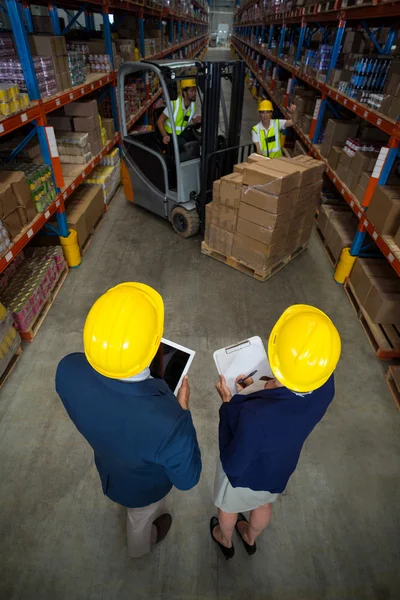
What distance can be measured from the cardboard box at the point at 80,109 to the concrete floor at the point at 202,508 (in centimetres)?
321

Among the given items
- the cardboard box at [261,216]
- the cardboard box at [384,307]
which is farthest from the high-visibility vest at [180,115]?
the cardboard box at [384,307]

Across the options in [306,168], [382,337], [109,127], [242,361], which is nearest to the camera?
[242,361]

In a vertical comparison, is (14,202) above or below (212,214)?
above

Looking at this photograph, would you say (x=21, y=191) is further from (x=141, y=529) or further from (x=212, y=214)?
(x=141, y=529)

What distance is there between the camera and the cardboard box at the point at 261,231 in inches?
170

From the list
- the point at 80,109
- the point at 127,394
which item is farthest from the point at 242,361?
the point at 80,109

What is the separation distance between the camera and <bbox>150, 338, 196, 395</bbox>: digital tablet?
90.2 inches

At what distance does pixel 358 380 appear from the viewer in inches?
140

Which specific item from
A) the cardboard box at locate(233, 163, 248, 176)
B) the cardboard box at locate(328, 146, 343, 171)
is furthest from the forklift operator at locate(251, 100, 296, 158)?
the cardboard box at locate(233, 163, 248, 176)

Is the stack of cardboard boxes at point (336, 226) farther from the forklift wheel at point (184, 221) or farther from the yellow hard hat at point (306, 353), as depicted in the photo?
the yellow hard hat at point (306, 353)

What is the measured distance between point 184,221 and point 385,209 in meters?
3.05

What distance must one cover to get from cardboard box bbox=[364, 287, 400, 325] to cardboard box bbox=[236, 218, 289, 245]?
136 cm

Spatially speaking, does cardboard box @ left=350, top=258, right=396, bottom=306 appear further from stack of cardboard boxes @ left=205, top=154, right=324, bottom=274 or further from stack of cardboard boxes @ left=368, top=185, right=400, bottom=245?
stack of cardboard boxes @ left=205, top=154, right=324, bottom=274

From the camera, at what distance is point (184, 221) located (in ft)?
18.5
